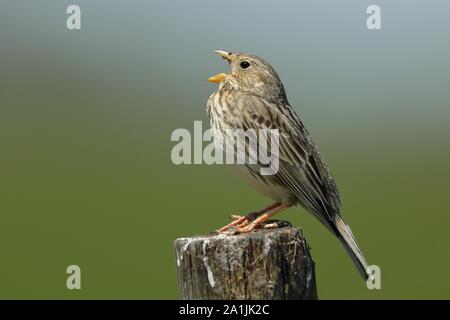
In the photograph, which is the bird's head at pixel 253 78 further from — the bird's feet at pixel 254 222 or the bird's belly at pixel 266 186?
the bird's feet at pixel 254 222

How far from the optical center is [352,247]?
27.9 feet

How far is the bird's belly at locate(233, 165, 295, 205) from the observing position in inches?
348

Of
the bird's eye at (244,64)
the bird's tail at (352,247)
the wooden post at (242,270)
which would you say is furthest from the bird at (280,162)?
the wooden post at (242,270)

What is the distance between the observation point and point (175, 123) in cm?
2625

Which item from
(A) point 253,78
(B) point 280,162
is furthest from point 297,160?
(A) point 253,78

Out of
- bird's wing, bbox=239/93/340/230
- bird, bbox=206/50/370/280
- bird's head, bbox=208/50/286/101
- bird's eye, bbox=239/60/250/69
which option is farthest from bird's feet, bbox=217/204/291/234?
bird's eye, bbox=239/60/250/69

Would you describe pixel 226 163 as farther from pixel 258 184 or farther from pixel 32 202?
pixel 32 202

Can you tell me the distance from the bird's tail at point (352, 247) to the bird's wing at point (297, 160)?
9cm

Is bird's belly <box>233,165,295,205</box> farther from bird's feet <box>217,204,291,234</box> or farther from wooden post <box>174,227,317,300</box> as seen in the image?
wooden post <box>174,227,317,300</box>

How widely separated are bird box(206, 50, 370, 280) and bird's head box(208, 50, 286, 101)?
0.4 inches

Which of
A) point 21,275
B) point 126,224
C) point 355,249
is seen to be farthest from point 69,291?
point 355,249

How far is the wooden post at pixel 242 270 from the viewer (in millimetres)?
6895

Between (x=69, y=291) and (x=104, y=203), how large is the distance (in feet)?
15.9

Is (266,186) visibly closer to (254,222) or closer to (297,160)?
(297,160)
